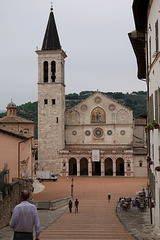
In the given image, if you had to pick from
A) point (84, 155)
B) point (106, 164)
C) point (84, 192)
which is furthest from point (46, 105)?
point (84, 192)

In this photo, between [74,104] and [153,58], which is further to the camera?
[74,104]

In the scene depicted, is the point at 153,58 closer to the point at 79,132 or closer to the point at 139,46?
the point at 139,46

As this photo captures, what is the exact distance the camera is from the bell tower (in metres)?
61.8

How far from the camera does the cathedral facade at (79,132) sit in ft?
202

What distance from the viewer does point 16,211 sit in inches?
230

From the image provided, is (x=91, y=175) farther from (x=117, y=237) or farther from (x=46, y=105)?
(x=117, y=237)

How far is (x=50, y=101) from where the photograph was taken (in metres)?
62.8

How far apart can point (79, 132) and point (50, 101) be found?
24.0 ft

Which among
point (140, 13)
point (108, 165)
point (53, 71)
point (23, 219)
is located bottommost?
point (108, 165)

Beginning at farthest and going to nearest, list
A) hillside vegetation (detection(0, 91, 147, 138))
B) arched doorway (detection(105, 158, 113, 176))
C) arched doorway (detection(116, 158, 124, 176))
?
hillside vegetation (detection(0, 91, 147, 138)) < arched doorway (detection(105, 158, 113, 176)) < arched doorway (detection(116, 158, 124, 176))

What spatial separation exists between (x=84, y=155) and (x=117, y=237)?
4969cm

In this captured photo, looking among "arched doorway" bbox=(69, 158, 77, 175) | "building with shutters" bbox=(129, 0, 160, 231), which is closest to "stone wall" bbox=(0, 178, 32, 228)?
"building with shutters" bbox=(129, 0, 160, 231)

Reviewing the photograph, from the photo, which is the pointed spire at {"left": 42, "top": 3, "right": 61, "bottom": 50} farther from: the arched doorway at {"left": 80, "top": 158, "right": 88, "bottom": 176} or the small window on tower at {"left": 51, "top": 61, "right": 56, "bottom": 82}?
the arched doorway at {"left": 80, "top": 158, "right": 88, "bottom": 176}

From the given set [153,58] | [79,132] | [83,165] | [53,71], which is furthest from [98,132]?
[153,58]
